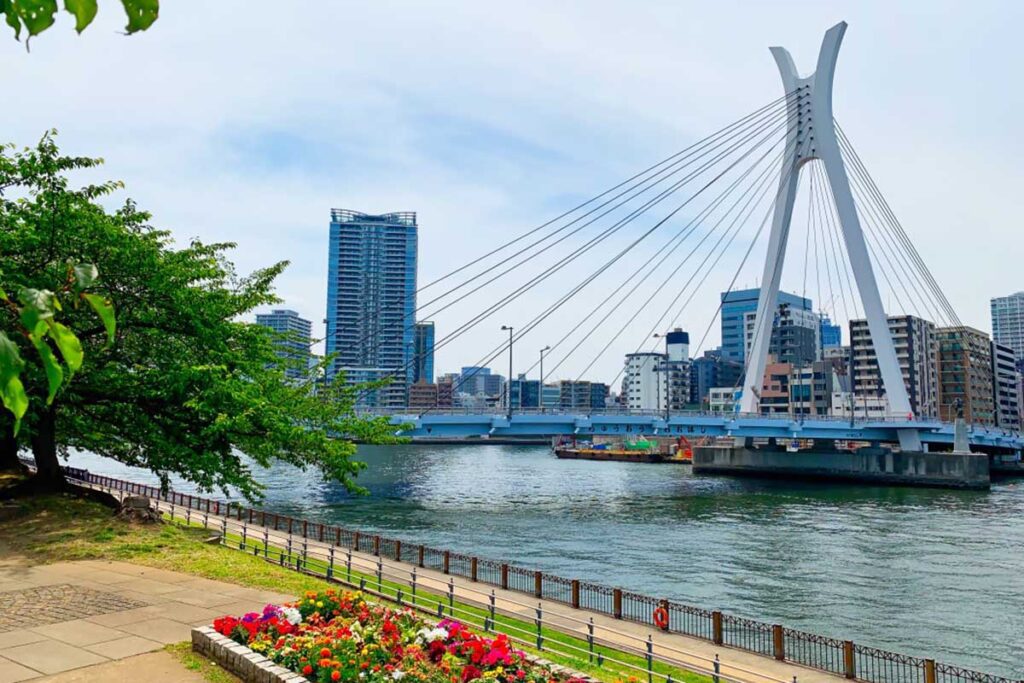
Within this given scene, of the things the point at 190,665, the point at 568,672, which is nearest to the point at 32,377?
the point at 190,665

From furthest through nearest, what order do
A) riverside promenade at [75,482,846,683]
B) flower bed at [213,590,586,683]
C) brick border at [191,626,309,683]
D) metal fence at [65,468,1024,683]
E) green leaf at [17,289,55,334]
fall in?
metal fence at [65,468,1024,683] < riverside promenade at [75,482,846,683] < brick border at [191,626,309,683] < flower bed at [213,590,586,683] < green leaf at [17,289,55,334]

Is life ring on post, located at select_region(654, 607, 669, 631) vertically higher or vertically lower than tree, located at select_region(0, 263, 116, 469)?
lower

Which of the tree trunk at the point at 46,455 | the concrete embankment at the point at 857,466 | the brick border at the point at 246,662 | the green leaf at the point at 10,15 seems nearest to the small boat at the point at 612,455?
the concrete embankment at the point at 857,466

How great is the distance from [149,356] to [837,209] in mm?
64502

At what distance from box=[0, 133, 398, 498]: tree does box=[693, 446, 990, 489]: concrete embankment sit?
73.7m

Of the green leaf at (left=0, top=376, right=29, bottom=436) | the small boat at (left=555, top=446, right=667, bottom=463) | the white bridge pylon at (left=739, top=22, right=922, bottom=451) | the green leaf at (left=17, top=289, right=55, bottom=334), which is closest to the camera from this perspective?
the green leaf at (left=17, top=289, right=55, bottom=334)

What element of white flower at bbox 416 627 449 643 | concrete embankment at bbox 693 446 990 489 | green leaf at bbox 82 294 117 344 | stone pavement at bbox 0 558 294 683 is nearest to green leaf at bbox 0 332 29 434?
green leaf at bbox 82 294 117 344

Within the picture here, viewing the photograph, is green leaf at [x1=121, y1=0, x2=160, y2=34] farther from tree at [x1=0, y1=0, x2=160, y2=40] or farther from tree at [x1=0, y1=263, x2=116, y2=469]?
tree at [x1=0, y1=263, x2=116, y2=469]

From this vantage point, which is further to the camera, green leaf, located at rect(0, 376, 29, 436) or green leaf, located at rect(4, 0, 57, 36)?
green leaf, located at rect(4, 0, 57, 36)

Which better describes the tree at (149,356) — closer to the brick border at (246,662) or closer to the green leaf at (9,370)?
the brick border at (246,662)

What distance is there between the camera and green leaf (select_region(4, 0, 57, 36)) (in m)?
3.03

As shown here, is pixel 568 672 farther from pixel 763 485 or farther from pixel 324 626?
pixel 763 485

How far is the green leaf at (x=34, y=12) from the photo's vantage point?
3.03 meters

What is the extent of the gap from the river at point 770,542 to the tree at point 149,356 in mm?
15009
